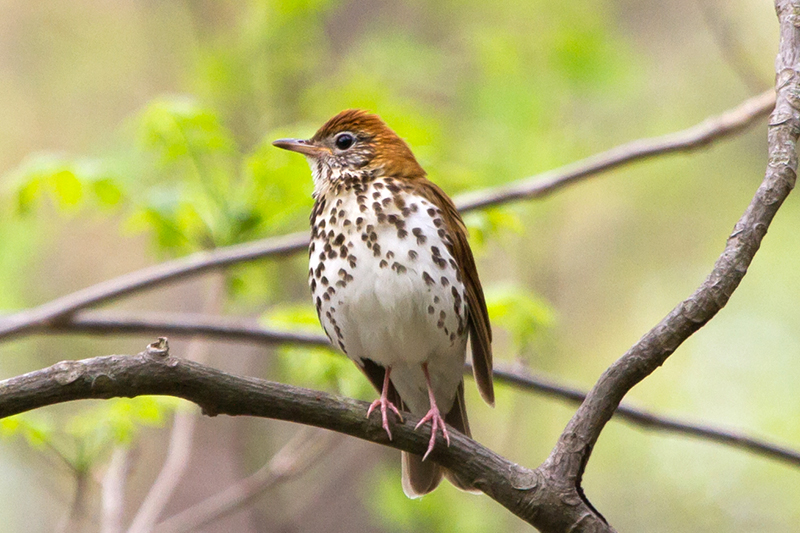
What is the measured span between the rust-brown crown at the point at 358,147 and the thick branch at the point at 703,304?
5.67ft

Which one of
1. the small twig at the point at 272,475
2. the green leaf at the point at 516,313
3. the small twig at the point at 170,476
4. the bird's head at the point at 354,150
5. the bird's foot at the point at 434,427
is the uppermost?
the bird's head at the point at 354,150

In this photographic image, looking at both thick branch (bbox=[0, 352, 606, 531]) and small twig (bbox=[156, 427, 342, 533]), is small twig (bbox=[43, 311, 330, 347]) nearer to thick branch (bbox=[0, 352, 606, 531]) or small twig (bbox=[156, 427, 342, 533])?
small twig (bbox=[156, 427, 342, 533])

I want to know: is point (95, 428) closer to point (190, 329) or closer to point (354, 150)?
point (190, 329)

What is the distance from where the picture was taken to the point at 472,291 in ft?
14.0

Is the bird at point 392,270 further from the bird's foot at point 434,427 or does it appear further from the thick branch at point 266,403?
the thick branch at point 266,403

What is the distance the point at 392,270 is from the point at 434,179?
1480 millimetres

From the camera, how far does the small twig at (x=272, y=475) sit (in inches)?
193

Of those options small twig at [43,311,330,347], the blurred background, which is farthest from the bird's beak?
small twig at [43,311,330,347]

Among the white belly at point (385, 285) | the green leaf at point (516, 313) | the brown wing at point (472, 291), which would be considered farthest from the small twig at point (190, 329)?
the green leaf at point (516, 313)

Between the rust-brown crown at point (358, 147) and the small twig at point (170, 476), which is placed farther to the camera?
the small twig at point (170, 476)

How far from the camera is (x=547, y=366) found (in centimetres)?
871

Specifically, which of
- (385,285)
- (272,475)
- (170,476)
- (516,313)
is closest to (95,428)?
(170,476)

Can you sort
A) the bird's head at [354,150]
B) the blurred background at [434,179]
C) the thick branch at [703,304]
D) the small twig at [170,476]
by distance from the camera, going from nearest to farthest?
the thick branch at [703,304], the bird's head at [354,150], the small twig at [170,476], the blurred background at [434,179]

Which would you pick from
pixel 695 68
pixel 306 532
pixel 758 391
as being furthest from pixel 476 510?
pixel 695 68
